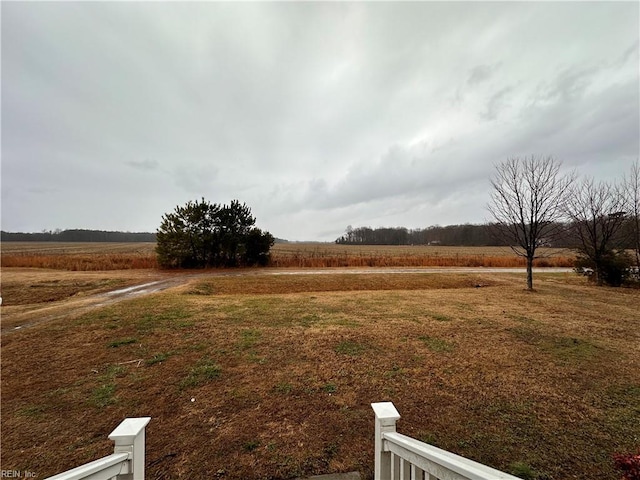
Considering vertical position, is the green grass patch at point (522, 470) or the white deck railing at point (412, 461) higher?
the white deck railing at point (412, 461)

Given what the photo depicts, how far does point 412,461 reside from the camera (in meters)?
1.67

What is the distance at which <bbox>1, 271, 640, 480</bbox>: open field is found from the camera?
8.96 feet

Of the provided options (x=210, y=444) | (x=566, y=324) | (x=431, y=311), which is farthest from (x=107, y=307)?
(x=566, y=324)

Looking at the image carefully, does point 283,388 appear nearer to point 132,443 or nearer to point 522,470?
point 132,443

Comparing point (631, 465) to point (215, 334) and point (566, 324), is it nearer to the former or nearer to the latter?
point (215, 334)

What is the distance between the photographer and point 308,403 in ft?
11.7

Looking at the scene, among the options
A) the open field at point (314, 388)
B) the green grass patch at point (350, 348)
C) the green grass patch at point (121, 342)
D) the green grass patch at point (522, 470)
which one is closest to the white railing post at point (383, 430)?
the open field at point (314, 388)

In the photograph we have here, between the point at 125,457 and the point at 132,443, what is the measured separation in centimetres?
7

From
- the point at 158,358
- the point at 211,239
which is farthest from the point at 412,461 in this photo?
the point at 211,239

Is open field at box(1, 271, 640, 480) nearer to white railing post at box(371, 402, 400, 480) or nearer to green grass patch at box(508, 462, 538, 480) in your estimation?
green grass patch at box(508, 462, 538, 480)

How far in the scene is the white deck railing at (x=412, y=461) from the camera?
1.26 meters

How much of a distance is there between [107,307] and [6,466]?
678cm

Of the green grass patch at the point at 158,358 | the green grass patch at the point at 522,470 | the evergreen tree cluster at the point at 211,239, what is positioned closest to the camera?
the green grass patch at the point at 522,470

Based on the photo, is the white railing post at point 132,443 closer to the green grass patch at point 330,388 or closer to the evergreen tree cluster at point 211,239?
the green grass patch at point 330,388
